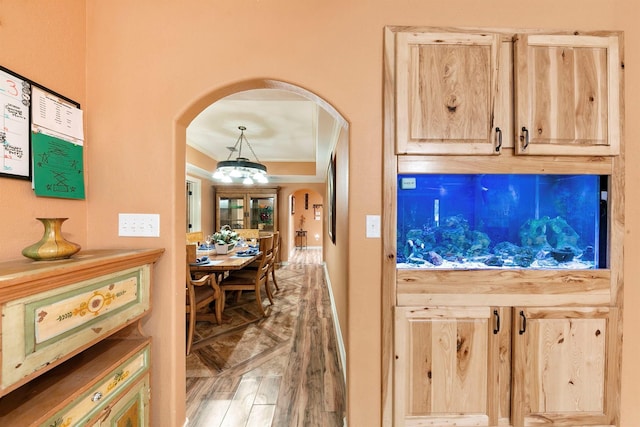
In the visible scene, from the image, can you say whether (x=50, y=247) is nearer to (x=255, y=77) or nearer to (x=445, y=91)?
(x=255, y=77)

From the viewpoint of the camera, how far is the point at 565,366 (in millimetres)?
1286

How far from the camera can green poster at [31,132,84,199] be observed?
41.4 inches

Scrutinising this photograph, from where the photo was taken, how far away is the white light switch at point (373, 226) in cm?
131

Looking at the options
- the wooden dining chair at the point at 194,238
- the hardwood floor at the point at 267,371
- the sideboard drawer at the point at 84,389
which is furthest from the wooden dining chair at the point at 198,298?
the wooden dining chair at the point at 194,238

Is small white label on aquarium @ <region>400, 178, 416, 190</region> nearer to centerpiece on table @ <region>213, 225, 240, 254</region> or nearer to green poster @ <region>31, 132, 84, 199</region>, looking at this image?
green poster @ <region>31, 132, 84, 199</region>

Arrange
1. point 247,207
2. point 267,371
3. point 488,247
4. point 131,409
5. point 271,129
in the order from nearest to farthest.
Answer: point 131,409, point 488,247, point 267,371, point 271,129, point 247,207

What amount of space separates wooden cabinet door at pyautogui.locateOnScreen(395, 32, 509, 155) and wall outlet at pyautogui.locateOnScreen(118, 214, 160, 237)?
1.36 meters

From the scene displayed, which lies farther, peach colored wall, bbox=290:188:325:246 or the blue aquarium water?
peach colored wall, bbox=290:188:325:246

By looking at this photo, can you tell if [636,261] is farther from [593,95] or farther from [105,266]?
[105,266]

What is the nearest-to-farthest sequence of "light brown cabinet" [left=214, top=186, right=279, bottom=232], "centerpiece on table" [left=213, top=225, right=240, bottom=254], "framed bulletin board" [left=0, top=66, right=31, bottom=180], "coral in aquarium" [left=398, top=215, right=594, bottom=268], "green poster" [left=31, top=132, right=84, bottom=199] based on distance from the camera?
"framed bulletin board" [left=0, top=66, right=31, bottom=180], "green poster" [left=31, top=132, right=84, bottom=199], "coral in aquarium" [left=398, top=215, right=594, bottom=268], "centerpiece on table" [left=213, top=225, right=240, bottom=254], "light brown cabinet" [left=214, top=186, right=279, bottom=232]

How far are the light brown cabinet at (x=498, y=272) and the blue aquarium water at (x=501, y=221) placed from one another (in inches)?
3.6

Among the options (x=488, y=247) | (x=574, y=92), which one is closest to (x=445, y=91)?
(x=574, y=92)

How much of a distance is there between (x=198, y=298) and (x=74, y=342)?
1.78 meters

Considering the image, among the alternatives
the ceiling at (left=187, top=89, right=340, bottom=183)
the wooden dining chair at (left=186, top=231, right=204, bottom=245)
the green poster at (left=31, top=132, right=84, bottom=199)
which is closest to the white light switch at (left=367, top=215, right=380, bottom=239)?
the ceiling at (left=187, top=89, right=340, bottom=183)
